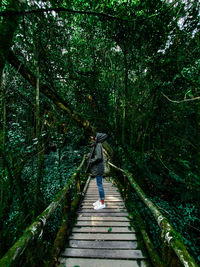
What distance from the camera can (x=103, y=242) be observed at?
8.32 ft

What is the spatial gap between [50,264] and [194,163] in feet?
19.5

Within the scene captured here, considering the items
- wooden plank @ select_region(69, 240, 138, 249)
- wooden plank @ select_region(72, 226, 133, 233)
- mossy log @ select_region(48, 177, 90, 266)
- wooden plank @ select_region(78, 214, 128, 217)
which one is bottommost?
wooden plank @ select_region(78, 214, 128, 217)

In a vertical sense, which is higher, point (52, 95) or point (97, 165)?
point (52, 95)

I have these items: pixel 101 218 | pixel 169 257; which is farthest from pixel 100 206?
pixel 169 257

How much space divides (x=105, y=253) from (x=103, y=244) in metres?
0.20

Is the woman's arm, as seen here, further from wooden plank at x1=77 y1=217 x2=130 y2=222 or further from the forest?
the forest

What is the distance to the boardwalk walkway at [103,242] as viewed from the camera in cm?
216

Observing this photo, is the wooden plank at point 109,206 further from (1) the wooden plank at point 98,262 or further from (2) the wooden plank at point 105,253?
(1) the wooden plank at point 98,262

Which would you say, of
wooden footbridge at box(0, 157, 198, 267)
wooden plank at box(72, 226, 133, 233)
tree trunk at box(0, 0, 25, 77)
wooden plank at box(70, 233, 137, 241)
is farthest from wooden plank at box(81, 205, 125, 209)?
tree trunk at box(0, 0, 25, 77)

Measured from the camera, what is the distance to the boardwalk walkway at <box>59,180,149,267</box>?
84.9 inches

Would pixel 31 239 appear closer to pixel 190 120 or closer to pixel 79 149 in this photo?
pixel 190 120

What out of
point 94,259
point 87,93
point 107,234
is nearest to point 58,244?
point 94,259

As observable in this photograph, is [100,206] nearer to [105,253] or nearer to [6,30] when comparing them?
[105,253]

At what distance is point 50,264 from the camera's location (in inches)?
79.6
